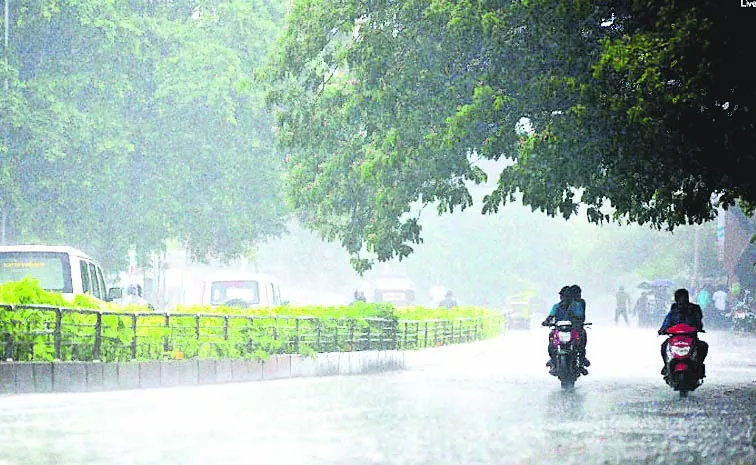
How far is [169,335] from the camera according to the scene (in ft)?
78.1

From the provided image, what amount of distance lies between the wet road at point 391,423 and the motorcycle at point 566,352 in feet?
0.84

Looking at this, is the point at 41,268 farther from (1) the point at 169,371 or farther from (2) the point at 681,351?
(2) the point at 681,351

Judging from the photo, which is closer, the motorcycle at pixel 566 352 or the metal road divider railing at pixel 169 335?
the metal road divider railing at pixel 169 335

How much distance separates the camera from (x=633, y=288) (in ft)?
A: 388

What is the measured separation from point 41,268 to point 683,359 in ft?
33.1

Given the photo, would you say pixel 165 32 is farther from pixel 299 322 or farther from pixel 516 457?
pixel 516 457

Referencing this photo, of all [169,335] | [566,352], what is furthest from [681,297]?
[169,335]

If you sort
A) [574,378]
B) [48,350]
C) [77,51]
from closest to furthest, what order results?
[48,350] < [574,378] < [77,51]

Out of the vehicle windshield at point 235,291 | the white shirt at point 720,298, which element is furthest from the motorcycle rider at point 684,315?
the white shirt at point 720,298

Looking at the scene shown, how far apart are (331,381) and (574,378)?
13.8 ft

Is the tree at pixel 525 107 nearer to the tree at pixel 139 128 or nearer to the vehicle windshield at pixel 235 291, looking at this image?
the vehicle windshield at pixel 235 291

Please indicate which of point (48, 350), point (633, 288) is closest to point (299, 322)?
point (48, 350)

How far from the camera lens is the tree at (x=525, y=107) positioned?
19.5 m

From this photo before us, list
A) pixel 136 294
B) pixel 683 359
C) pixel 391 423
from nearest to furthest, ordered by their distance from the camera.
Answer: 1. pixel 391 423
2. pixel 683 359
3. pixel 136 294
